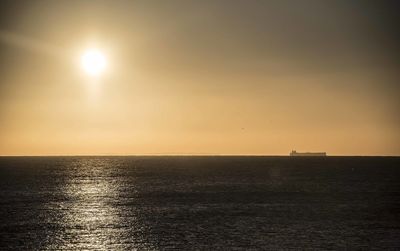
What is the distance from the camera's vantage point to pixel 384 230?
81875 millimetres

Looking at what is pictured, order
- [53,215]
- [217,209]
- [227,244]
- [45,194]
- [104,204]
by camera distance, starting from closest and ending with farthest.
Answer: [227,244], [53,215], [217,209], [104,204], [45,194]

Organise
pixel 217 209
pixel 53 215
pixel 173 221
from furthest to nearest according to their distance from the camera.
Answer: pixel 217 209, pixel 53 215, pixel 173 221

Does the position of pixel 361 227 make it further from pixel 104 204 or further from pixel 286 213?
pixel 104 204

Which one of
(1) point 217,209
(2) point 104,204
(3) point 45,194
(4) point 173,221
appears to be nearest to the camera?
(4) point 173,221

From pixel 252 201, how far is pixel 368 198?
31.0 m

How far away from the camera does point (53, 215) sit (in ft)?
334

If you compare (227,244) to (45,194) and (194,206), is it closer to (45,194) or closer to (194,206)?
(194,206)

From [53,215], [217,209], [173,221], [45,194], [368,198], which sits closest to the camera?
[173,221]

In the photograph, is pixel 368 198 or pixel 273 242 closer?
pixel 273 242

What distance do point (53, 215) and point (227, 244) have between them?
145ft

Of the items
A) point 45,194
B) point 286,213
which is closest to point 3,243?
point 286,213

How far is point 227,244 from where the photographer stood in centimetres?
7106

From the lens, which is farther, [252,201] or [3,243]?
[252,201]

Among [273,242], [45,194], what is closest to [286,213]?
[273,242]
